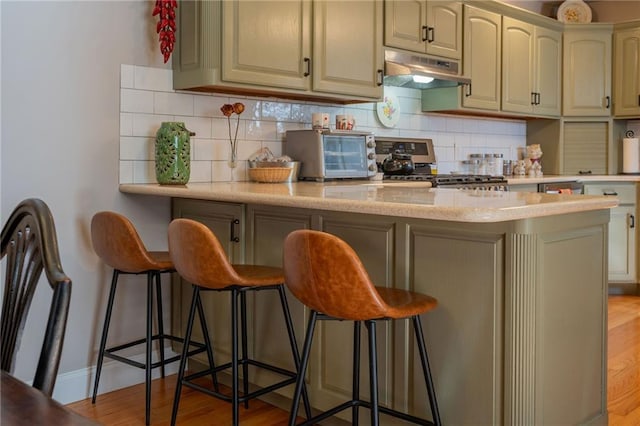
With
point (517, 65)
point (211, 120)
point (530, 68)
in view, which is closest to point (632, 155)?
point (530, 68)

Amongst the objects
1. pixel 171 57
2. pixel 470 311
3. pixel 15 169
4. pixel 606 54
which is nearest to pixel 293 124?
pixel 171 57

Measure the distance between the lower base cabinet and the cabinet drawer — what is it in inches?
124

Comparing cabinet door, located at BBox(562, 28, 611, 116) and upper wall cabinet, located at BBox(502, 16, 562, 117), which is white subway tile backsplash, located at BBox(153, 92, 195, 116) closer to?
upper wall cabinet, located at BBox(502, 16, 562, 117)

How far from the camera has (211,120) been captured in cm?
345

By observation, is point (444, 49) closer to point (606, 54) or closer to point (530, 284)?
point (606, 54)

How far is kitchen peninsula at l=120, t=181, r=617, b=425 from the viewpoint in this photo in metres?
1.93

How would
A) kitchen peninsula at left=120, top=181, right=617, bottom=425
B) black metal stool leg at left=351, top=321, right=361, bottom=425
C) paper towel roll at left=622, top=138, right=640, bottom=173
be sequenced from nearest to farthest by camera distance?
kitchen peninsula at left=120, top=181, right=617, bottom=425, black metal stool leg at left=351, top=321, right=361, bottom=425, paper towel roll at left=622, top=138, right=640, bottom=173

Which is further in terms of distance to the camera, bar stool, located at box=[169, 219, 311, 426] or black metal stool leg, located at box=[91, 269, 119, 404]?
black metal stool leg, located at box=[91, 269, 119, 404]

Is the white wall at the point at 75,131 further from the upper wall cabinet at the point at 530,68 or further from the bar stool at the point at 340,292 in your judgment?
the upper wall cabinet at the point at 530,68

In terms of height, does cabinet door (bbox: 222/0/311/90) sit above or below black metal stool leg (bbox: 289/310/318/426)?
above

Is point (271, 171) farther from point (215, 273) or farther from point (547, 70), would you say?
point (547, 70)

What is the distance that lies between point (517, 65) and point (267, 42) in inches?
102

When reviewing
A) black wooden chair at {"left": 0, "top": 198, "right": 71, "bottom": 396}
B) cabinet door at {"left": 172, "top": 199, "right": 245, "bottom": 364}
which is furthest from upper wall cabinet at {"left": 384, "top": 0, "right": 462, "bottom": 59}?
black wooden chair at {"left": 0, "top": 198, "right": 71, "bottom": 396}

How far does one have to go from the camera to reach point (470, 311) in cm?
204
